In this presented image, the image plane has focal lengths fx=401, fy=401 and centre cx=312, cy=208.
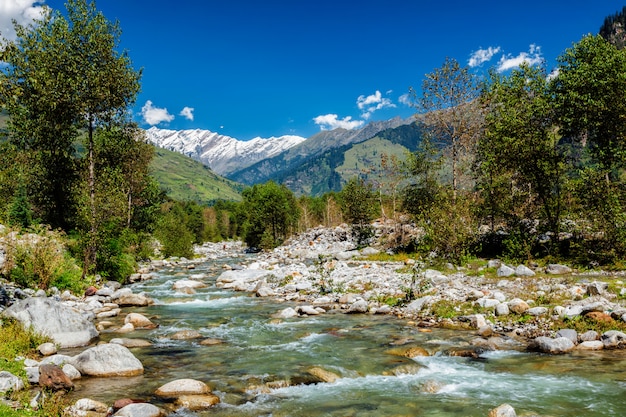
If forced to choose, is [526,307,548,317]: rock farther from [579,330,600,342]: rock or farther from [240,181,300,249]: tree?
[240,181,300,249]: tree

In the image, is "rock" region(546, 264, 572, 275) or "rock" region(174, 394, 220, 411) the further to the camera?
"rock" region(546, 264, 572, 275)

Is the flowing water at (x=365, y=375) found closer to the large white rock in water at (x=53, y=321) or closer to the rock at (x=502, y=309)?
the large white rock in water at (x=53, y=321)

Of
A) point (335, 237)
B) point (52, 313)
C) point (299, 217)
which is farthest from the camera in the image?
point (299, 217)

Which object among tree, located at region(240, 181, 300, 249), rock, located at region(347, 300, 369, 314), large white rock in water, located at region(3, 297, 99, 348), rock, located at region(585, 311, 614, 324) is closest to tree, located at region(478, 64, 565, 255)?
rock, located at region(585, 311, 614, 324)

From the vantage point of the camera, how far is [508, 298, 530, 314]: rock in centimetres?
1670

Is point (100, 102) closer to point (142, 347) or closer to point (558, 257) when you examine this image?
point (142, 347)

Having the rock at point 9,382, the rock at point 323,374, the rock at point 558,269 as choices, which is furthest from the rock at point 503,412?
the rock at point 558,269

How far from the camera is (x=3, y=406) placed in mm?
7289

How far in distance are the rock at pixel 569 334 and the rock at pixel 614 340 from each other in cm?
76

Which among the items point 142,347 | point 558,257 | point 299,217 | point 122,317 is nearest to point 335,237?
point 299,217

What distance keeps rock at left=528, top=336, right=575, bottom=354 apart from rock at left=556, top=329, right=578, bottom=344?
0.34 metres

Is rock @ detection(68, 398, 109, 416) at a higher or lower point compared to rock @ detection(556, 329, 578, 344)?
higher

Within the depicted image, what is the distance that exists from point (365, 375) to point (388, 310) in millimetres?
8782

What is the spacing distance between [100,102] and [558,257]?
34033 mm
